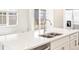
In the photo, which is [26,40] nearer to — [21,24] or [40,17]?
[21,24]

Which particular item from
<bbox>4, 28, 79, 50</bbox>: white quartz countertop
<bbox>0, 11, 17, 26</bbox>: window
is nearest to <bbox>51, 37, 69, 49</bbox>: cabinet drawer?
<bbox>4, 28, 79, 50</bbox>: white quartz countertop

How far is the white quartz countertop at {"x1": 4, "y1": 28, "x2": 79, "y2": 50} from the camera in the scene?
0.96 m

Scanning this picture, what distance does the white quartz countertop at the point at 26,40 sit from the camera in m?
0.96

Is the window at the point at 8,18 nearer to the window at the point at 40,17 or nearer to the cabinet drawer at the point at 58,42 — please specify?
the window at the point at 40,17

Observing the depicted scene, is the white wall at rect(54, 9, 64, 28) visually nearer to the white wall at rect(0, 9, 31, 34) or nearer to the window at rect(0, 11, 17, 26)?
the white wall at rect(0, 9, 31, 34)

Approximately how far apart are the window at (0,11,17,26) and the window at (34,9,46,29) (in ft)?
0.69

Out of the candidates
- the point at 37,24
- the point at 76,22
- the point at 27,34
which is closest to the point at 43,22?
the point at 37,24

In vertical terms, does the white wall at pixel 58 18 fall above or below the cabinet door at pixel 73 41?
above

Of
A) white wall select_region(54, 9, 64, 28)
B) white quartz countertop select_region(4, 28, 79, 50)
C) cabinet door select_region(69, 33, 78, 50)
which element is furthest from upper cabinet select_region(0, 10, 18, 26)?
cabinet door select_region(69, 33, 78, 50)

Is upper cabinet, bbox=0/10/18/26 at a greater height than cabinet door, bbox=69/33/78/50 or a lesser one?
greater

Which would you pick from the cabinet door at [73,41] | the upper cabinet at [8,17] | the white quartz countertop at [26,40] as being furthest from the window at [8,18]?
the cabinet door at [73,41]

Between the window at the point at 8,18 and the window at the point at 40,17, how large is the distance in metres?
0.21
